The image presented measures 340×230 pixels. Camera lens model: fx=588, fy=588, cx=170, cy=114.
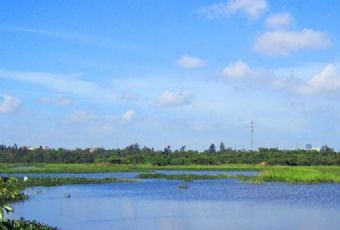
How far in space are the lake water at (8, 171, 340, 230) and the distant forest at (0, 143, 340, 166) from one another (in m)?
55.4

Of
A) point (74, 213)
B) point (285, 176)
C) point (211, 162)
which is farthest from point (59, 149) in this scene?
point (74, 213)

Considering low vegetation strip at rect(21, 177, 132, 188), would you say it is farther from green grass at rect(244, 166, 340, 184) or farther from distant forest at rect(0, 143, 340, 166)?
distant forest at rect(0, 143, 340, 166)

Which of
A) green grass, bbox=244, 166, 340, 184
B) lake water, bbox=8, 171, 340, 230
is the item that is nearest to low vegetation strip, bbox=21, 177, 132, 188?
lake water, bbox=8, 171, 340, 230

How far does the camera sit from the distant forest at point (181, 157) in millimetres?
98938

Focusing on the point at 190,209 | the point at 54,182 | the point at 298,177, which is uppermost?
the point at 298,177

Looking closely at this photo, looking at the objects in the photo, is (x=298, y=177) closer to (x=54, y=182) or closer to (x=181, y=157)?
(x=54, y=182)

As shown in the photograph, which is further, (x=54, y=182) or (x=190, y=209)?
(x=54, y=182)

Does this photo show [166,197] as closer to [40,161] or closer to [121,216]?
[121,216]

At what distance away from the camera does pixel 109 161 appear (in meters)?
115

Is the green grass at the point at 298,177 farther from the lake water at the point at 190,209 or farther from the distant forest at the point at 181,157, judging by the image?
the distant forest at the point at 181,157

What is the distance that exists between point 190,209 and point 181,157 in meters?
82.1

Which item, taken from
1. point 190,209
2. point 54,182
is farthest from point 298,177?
point 190,209

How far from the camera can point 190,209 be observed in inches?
1199

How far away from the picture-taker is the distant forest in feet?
325
